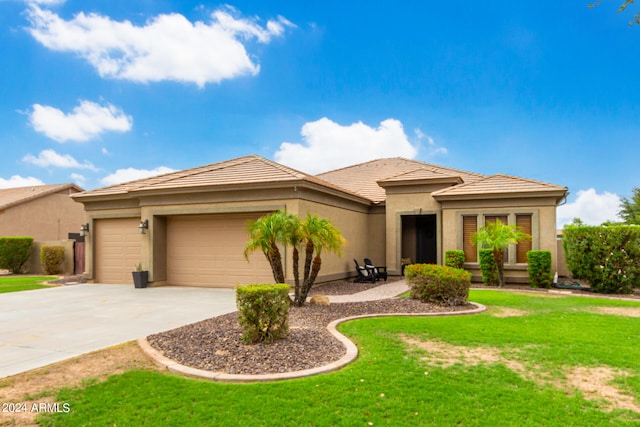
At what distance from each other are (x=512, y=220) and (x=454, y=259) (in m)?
2.50

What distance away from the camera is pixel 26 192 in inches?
1137

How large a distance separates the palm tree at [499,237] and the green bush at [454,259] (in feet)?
2.51

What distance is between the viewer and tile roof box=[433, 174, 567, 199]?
14898 mm

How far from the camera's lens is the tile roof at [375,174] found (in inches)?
804

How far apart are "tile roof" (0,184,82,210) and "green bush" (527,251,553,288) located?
28.1 m

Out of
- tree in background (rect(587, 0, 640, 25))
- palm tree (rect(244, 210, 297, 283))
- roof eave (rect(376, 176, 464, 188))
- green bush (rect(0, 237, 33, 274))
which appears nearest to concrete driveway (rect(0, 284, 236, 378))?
palm tree (rect(244, 210, 297, 283))

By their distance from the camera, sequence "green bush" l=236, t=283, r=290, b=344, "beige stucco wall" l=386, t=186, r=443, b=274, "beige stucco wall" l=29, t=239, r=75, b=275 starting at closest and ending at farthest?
1. "green bush" l=236, t=283, r=290, b=344
2. "beige stucco wall" l=386, t=186, r=443, b=274
3. "beige stucco wall" l=29, t=239, r=75, b=275

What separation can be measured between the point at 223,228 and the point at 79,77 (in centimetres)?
814

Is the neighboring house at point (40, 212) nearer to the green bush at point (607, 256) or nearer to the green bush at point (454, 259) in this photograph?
the green bush at point (454, 259)

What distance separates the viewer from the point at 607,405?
4277 millimetres

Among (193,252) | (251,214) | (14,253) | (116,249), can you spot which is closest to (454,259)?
(251,214)

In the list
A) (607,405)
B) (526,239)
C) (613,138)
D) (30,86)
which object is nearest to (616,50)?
(613,138)

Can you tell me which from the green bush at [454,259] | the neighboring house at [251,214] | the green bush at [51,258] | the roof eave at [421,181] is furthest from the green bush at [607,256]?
the green bush at [51,258]

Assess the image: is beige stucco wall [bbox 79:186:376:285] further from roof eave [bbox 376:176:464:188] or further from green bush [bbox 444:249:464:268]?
green bush [bbox 444:249:464:268]
